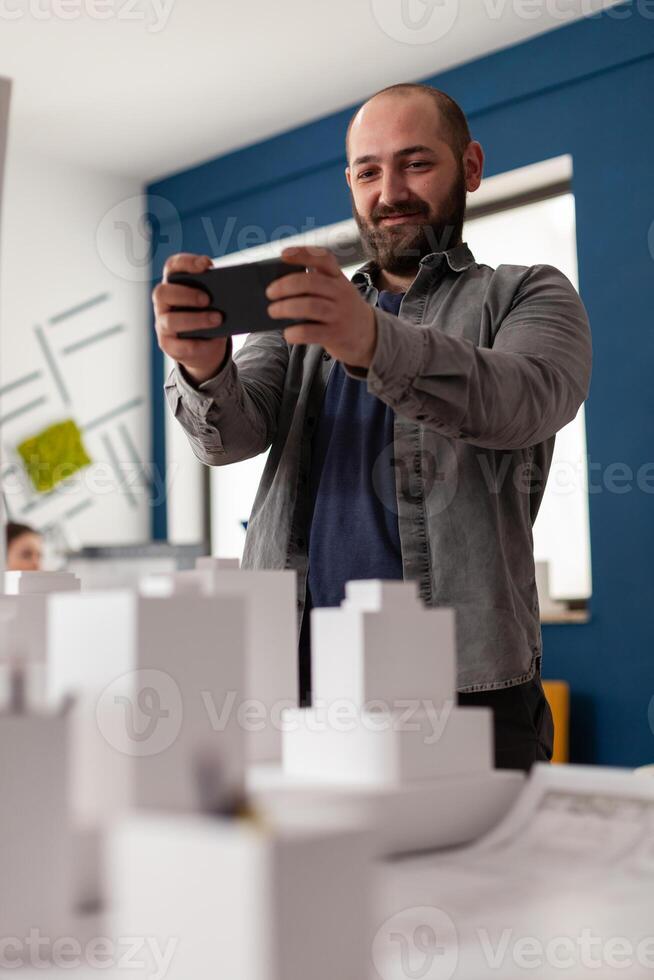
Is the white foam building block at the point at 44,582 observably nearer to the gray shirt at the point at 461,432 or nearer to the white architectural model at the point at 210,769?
the white architectural model at the point at 210,769

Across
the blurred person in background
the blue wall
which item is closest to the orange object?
the blue wall

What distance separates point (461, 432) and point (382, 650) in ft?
1.15

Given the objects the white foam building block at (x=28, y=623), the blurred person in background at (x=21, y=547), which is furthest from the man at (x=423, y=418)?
the blurred person in background at (x=21, y=547)

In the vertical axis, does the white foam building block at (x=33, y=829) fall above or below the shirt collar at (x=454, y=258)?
below

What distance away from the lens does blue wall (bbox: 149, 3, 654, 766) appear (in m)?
3.45

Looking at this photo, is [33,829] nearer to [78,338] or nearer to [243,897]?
[243,897]

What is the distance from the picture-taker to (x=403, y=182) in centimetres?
149

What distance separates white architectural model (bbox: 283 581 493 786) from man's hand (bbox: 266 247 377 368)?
0.23 meters

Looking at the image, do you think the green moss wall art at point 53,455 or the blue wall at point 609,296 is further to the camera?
the green moss wall art at point 53,455

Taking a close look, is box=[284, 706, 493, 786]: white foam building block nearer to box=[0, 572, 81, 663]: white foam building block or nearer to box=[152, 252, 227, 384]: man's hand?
box=[0, 572, 81, 663]: white foam building block

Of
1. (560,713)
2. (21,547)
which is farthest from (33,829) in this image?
(21,547)

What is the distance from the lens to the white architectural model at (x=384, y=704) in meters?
0.77

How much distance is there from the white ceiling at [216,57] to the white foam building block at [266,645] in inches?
123

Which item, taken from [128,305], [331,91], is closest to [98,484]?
[128,305]
